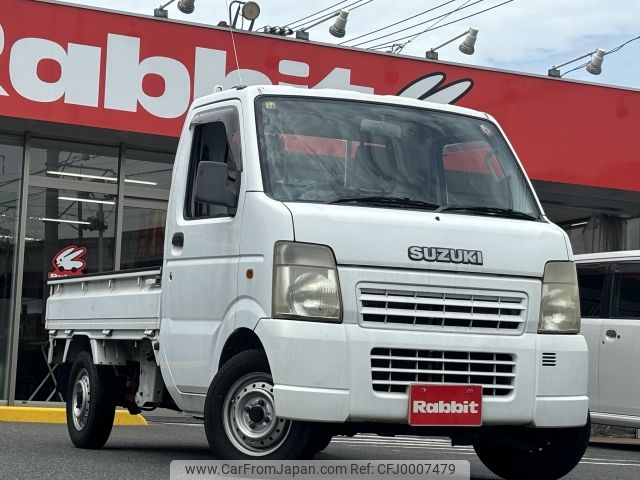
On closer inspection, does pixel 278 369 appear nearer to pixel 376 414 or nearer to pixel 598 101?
pixel 376 414

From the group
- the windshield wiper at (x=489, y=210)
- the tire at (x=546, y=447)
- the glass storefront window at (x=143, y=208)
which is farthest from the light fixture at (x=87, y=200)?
the windshield wiper at (x=489, y=210)

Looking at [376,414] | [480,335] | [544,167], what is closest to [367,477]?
[376,414]

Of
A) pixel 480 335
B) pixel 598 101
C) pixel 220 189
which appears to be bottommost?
pixel 480 335

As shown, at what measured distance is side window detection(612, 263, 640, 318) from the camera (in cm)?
1172

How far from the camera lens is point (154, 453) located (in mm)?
9172

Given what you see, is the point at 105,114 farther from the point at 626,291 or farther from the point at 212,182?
the point at 212,182

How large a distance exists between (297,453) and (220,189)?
1.60 metres

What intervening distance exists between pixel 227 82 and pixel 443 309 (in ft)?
30.7

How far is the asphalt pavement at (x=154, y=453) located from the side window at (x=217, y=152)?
1.62 metres

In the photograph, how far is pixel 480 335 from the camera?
657cm

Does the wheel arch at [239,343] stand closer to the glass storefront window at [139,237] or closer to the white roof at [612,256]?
the white roof at [612,256]

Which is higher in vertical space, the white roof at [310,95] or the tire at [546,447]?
the white roof at [310,95]

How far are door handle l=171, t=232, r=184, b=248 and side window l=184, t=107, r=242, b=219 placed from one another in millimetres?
127

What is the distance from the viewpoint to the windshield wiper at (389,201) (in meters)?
6.76
